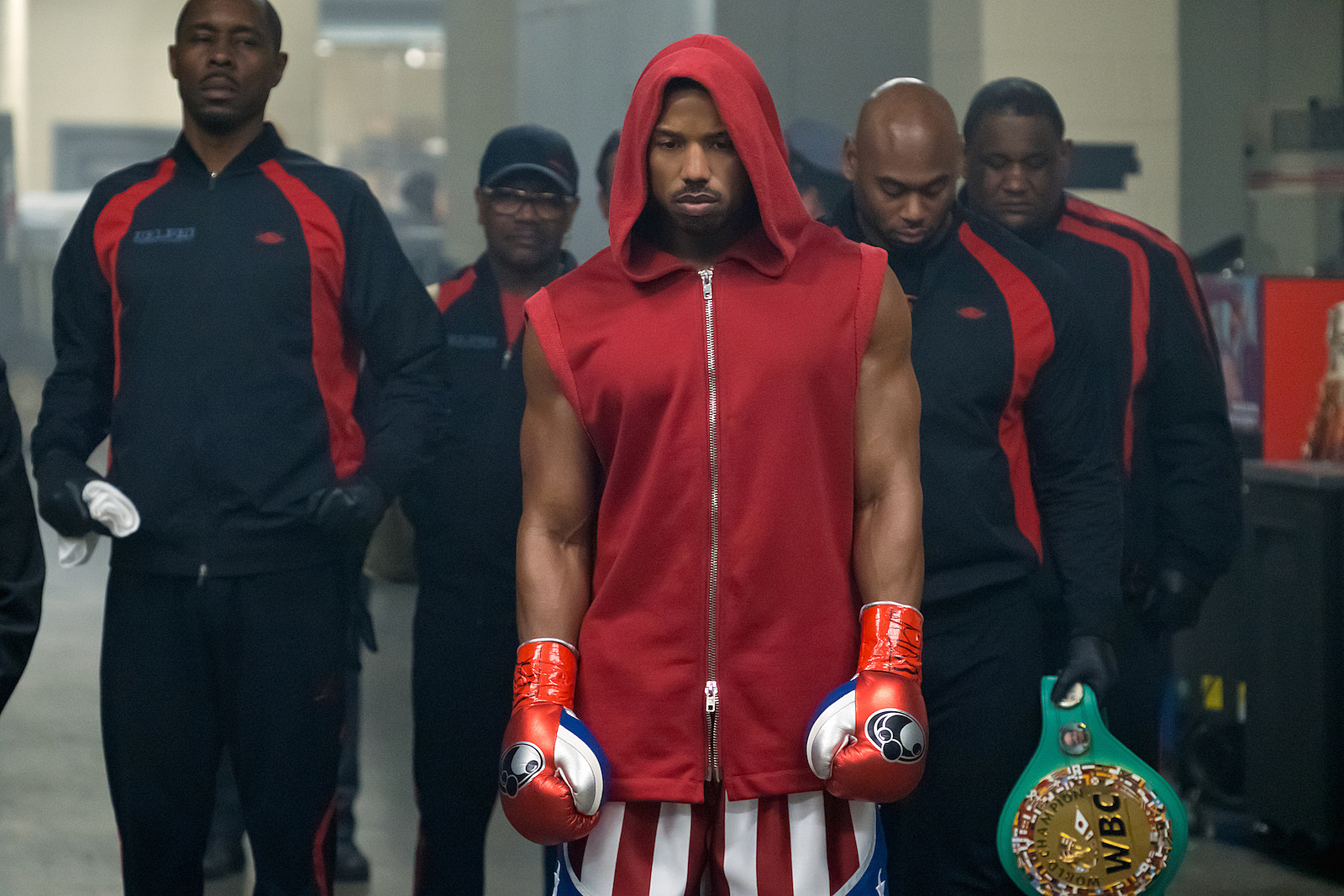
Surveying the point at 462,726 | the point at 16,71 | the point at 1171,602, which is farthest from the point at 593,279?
the point at 16,71

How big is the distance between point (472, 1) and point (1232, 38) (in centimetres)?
190

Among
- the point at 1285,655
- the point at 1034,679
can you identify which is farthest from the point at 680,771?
the point at 1285,655

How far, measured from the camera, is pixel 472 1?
13.1 ft

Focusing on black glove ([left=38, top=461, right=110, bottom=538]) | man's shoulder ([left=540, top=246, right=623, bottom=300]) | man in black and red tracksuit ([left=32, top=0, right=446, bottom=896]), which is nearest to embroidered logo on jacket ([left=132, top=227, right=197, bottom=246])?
man in black and red tracksuit ([left=32, top=0, right=446, bottom=896])

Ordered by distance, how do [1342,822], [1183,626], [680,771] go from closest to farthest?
[680,771] → [1183,626] → [1342,822]

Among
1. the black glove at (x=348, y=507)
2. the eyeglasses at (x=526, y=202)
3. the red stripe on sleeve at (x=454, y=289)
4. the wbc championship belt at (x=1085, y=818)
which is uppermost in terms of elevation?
the eyeglasses at (x=526, y=202)

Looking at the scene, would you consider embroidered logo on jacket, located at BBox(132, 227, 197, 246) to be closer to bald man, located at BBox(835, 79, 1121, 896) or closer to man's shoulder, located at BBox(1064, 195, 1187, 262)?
bald man, located at BBox(835, 79, 1121, 896)

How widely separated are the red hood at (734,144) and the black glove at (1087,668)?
94cm

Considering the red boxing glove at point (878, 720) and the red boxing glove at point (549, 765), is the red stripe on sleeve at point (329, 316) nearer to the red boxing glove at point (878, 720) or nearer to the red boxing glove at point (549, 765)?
the red boxing glove at point (549, 765)

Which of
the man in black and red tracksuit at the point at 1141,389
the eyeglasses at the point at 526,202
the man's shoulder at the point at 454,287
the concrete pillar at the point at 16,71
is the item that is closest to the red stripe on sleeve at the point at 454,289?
the man's shoulder at the point at 454,287

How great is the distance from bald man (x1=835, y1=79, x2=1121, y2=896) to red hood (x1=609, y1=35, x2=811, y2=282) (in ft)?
1.99

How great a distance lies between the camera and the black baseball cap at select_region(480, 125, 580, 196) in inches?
122

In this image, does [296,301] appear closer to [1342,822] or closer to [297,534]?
[297,534]

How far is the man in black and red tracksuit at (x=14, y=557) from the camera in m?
1.70
